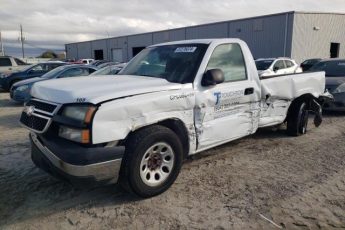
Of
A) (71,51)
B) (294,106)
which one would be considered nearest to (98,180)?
(294,106)

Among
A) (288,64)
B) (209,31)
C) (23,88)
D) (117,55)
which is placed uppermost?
(209,31)

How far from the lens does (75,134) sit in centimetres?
347

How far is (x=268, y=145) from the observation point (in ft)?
21.0

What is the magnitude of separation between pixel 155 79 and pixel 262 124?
236cm

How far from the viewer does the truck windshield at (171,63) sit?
4473 mm

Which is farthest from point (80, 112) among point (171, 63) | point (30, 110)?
point (171, 63)

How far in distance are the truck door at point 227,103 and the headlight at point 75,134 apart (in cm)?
157

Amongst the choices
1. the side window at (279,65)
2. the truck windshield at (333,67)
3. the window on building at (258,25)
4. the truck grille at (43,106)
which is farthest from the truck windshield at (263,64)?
the window on building at (258,25)

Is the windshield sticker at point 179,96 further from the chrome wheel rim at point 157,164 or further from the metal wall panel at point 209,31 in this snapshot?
the metal wall panel at point 209,31

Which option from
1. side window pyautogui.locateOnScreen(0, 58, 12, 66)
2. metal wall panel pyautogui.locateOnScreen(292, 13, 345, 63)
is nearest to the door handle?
side window pyautogui.locateOnScreen(0, 58, 12, 66)

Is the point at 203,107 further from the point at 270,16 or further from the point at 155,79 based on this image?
the point at 270,16

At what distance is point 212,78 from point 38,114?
217 cm

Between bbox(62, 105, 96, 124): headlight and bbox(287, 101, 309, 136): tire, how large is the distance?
4716 mm

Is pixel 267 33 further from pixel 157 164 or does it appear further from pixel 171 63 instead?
pixel 157 164
